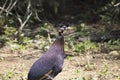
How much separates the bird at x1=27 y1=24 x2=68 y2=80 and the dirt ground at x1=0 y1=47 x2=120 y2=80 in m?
0.93

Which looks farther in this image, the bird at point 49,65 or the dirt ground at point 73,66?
the dirt ground at point 73,66

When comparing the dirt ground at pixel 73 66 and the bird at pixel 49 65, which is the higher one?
the bird at pixel 49 65

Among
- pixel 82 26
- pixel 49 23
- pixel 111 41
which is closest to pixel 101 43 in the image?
pixel 111 41

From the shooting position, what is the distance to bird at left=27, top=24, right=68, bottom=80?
18.4ft

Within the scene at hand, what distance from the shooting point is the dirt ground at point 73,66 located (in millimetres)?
6848

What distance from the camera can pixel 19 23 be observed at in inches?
408

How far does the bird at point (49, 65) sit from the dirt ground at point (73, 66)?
0.93 m

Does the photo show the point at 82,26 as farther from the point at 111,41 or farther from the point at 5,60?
the point at 5,60

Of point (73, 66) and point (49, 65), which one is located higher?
point (49, 65)

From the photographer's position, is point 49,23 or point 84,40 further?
point 49,23

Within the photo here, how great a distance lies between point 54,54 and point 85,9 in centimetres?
606

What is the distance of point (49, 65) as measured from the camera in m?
5.67

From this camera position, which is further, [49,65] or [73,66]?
A: [73,66]

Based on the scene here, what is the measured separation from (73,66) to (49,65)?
1.91 metres
